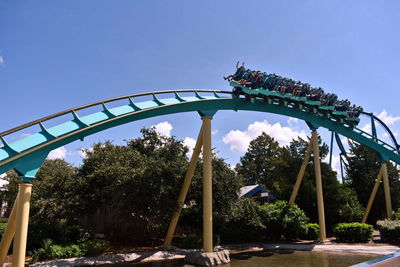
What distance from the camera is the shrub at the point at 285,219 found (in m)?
19.2

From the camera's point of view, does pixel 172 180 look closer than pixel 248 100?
Yes

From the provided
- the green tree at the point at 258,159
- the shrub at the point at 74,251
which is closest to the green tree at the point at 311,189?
the shrub at the point at 74,251

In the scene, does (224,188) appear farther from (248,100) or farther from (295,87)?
(295,87)

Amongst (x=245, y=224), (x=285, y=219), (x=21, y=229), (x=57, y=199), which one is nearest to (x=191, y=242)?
(x=245, y=224)

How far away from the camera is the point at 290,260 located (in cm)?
1322

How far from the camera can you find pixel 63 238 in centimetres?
1414

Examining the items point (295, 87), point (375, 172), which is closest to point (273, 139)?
point (375, 172)

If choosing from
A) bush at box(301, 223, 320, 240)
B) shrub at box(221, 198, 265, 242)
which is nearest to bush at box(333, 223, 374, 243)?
bush at box(301, 223, 320, 240)

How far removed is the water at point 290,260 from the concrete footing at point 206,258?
294mm

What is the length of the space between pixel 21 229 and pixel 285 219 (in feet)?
49.3

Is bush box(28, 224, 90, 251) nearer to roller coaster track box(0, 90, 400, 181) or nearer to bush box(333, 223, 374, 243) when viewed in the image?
roller coaster track box(0, 90, 400, 181)

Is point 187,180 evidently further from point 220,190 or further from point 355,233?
point 355,233

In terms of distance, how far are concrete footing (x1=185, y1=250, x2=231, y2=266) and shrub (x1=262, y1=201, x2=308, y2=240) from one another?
6875mm

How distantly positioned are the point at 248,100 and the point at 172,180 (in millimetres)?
5825
